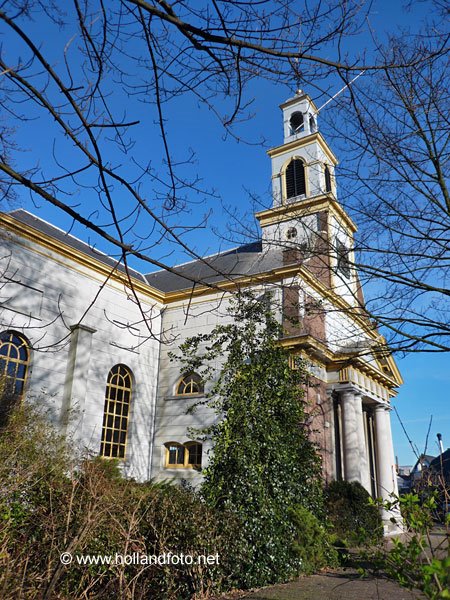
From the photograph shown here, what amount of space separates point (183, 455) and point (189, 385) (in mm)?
2625

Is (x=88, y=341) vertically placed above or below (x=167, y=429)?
above

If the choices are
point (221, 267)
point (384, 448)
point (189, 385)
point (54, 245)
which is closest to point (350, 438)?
point (384, 448)

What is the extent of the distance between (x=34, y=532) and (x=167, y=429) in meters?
12.4

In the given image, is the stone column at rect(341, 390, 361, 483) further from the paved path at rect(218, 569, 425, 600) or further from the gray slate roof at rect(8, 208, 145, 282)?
the gray slate roof at rect(8, 208, 145, 282)

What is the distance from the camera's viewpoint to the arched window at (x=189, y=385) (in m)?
18.2

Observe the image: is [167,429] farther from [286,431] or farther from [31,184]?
[31,184]

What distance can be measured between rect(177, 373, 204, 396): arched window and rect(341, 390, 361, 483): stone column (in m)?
5.56

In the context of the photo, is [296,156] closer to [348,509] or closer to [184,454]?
[184,454]

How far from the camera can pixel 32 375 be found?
46.7 ft

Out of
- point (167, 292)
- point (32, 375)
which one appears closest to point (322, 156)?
point (167, 292)

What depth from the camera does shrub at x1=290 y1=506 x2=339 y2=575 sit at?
8.31m

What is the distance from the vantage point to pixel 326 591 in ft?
23.3

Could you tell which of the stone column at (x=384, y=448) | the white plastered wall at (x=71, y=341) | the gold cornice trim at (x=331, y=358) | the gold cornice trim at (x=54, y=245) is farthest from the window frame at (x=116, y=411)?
the stone column at (x=384, y=448)

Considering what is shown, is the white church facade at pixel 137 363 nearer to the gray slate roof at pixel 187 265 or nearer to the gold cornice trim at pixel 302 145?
the gray slate roof at pixel 187 265
